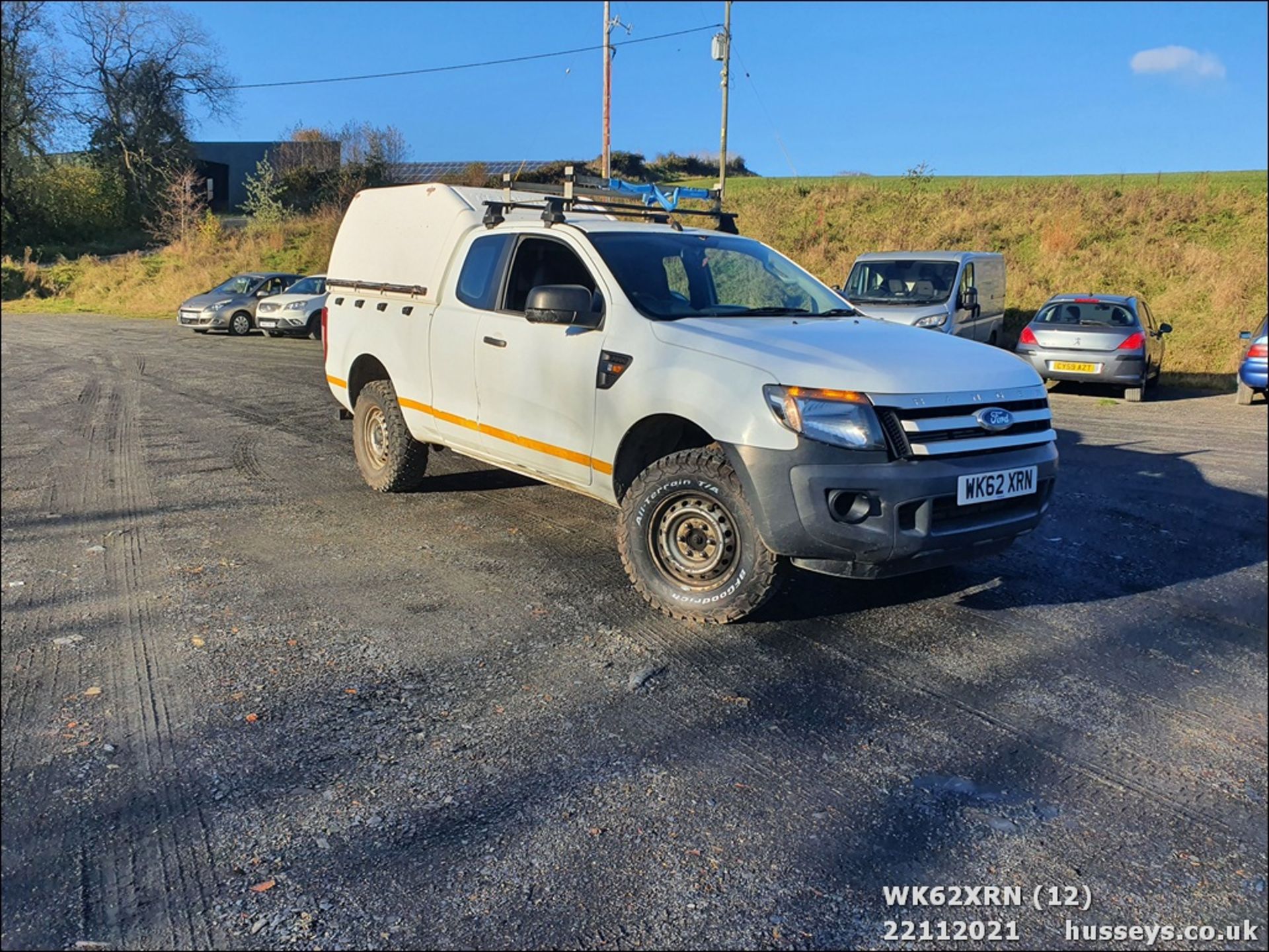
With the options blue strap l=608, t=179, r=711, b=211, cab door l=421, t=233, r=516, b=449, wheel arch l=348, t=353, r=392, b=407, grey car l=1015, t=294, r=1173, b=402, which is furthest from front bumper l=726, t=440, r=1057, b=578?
grey car l=1015, t=294, r=1173, b=402

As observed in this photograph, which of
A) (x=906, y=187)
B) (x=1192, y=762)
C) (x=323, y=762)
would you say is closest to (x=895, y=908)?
(x=1192, y=762)

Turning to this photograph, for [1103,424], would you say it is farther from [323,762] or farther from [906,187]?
[906,187]

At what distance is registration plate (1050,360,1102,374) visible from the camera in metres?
13.3

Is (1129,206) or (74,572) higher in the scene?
(1129,206)

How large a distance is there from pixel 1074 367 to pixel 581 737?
488 inches

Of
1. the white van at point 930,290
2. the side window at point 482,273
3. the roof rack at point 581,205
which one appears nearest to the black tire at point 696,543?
the side window at point 482,273

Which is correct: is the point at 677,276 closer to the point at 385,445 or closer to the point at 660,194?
the point at 385,445

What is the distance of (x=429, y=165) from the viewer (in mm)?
43781

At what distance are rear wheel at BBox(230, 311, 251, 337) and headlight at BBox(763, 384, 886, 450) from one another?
20472 millimetres

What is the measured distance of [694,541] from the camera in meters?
4.45

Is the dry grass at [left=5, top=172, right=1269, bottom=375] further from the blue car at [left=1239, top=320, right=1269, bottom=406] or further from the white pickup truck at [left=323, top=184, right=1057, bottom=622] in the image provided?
the blue car at [left=1239, top=320, right=1269, bottom=406]

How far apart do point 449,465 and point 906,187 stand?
2652cm

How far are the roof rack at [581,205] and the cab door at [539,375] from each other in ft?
1.09

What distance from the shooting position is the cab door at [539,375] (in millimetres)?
4918
